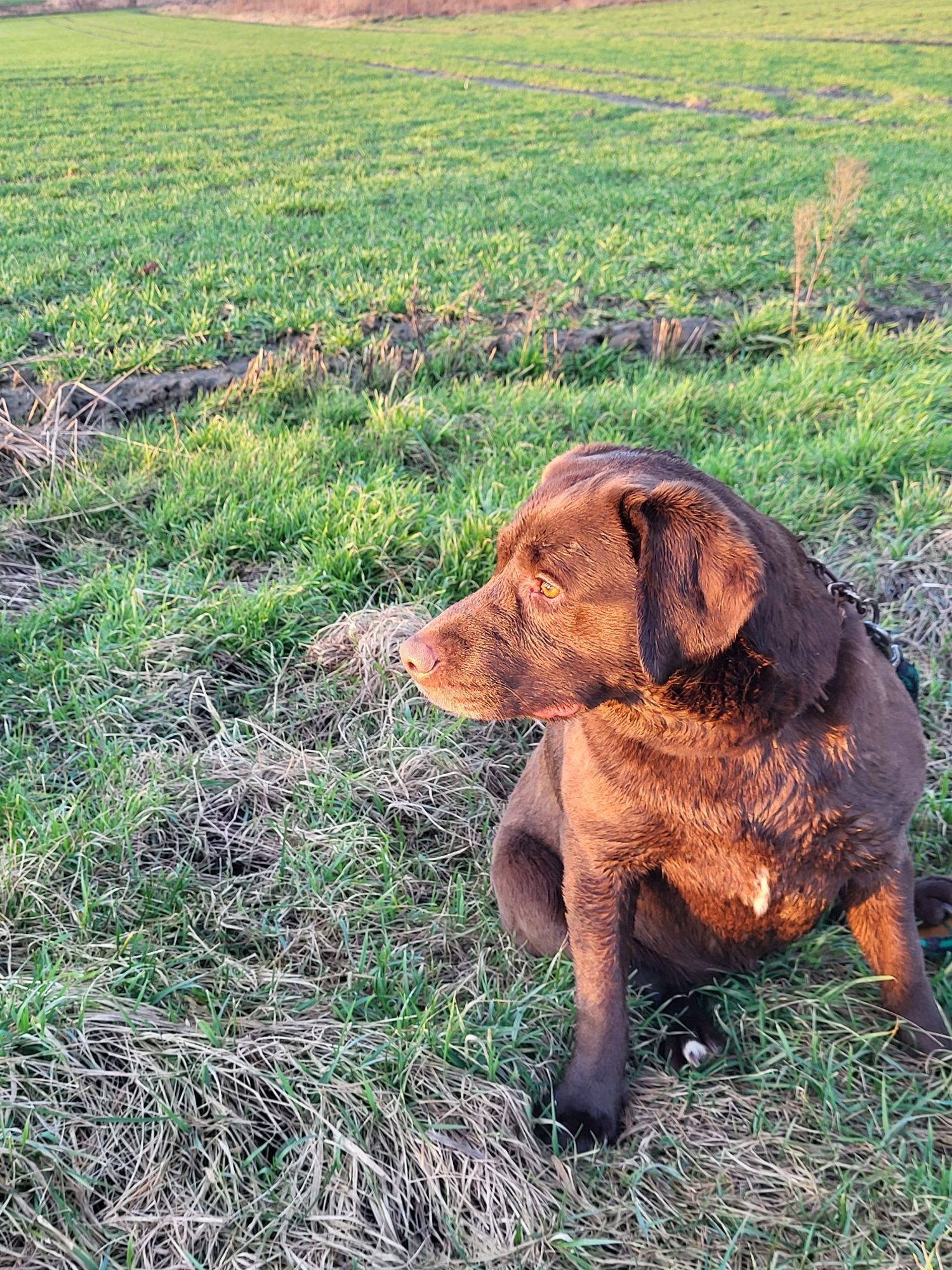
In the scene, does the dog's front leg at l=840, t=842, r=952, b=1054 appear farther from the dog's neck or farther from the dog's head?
the dog's head

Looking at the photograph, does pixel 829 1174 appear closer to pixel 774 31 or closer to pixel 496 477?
pixel 496 477

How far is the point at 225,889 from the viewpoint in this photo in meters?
2.59

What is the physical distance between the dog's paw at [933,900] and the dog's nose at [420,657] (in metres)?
1.41

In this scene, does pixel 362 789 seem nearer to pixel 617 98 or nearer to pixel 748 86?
pixel 617 98

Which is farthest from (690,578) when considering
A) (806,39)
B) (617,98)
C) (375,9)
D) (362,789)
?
(375,9)

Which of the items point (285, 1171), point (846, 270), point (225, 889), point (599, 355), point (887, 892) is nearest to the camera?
point (285, 1171)

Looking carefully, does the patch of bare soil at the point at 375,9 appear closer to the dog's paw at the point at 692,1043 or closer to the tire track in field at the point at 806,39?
the tire track in field at the point at 806,39

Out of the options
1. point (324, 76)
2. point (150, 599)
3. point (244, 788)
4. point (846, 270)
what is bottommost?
point (244, 788)

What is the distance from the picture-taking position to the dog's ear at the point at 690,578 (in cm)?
166

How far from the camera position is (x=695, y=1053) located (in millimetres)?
2189

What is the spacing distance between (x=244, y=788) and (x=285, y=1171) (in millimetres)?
1220

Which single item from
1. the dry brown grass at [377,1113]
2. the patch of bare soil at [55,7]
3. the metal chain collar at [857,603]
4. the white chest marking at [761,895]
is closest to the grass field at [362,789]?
the dry brown grass at [377,1113]

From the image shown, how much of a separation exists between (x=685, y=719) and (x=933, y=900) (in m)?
1.10

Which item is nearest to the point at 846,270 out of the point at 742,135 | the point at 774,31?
the point at 742,135
